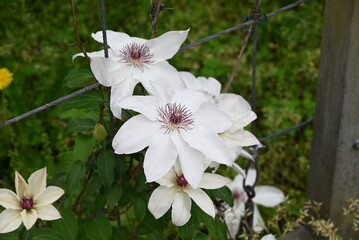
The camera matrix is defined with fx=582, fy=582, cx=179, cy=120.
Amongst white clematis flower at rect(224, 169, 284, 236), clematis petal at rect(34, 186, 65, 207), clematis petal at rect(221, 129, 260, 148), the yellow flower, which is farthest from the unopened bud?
the yellow flower

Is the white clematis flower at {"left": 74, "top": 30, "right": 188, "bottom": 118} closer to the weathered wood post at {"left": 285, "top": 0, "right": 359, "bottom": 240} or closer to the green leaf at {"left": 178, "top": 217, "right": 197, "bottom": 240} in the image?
the green leaf at {"left": 178, "top": 217, "right": 197, "bottom": 240}

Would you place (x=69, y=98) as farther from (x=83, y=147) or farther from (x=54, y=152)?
(x=54, y=152)

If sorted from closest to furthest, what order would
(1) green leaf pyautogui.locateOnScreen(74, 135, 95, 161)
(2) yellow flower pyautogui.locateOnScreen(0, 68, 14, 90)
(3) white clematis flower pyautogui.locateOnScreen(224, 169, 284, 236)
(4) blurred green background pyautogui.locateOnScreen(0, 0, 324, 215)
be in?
1. (1) green leaf pyautogui.locateOnScreen(74, 135, 95, 161)
2. (3) white clematis flower pyautogui.locateOnScreen(224, 169, 284, 236)
3. (2) yellow flower pyautogui.locateOnScreen(0, 68, 14, 90)
4. (4) blurred green background pyautogui.locateOnScreen(0, 0, 324, 215)

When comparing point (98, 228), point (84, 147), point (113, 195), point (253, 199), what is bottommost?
point (253, 199)

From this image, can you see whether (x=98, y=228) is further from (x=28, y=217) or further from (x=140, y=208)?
(x=28, y=217)

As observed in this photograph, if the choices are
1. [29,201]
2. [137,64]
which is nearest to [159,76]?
[137,64]

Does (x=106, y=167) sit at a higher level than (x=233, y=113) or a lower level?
lower
